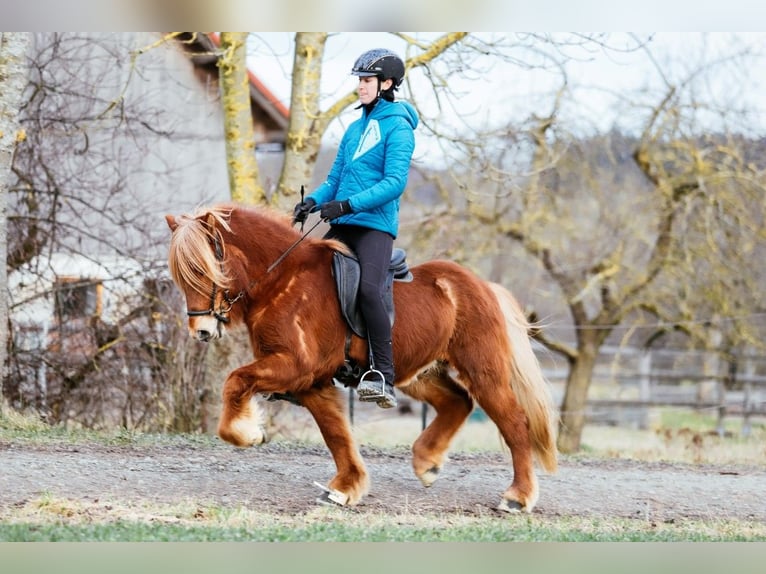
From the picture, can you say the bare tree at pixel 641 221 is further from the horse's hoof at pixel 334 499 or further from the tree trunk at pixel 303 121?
the horse's hoof at pixel 334 499

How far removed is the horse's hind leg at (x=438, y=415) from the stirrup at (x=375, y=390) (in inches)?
31.4

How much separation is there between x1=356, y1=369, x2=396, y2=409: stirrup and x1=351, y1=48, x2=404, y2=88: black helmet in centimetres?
206

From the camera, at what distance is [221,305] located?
641cm

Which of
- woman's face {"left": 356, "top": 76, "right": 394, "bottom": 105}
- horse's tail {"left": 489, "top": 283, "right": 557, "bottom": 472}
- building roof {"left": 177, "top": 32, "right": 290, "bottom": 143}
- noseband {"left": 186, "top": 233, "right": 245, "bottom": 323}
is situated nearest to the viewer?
noseband {"left": 186, "top": 233, "right": 245, "bottom": 323}

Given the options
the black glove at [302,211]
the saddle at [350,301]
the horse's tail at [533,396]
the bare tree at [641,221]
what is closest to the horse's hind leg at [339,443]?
the saddle at [350,301]

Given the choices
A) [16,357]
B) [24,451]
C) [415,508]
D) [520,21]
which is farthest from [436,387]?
[16,357]

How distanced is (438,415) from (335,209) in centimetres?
199

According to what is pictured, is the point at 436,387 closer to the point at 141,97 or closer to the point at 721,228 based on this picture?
the point at 141,97

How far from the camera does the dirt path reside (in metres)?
6.86

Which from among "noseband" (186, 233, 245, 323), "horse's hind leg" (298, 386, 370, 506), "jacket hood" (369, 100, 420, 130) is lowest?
"horse's hind leg" (298, 386, 370, 506)

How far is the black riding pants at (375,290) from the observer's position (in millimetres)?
6566

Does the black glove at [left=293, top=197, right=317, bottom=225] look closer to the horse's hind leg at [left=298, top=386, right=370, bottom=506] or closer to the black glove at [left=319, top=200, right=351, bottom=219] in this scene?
the black glove at [left=319, top=200, right=351, bottom=219]

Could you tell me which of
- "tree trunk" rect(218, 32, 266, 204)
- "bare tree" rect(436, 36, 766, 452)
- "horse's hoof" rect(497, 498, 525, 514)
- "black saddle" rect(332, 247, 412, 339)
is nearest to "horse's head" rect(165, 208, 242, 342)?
"black saddle" rect(332, 247, 412, 339)

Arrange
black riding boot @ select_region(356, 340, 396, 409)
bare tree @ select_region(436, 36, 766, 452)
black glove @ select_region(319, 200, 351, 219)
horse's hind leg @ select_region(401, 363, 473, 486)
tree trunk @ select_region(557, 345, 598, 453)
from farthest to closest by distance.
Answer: tree trunk @ select_region(557, 345, 598, 453), bare tree @ select_region(436, 36, 766, 452), horse's hind leg @ select_region(401, 363, 473, 486), black riding boot @ select_region(356, 340, 396, 409), black glove @ select_region(319, 200, 351, 219)
